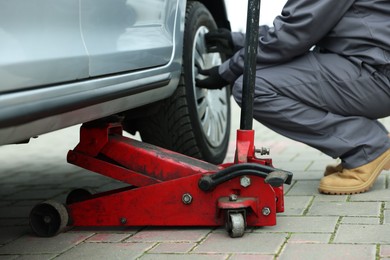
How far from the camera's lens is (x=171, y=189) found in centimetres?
277

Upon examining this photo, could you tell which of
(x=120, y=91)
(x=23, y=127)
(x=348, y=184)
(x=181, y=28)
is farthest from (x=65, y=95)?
(x=348, y=184)

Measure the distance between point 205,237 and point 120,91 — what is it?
623 millimetres

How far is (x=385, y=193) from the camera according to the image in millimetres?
3322

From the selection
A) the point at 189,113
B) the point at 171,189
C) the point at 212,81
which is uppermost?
the point at 212,81

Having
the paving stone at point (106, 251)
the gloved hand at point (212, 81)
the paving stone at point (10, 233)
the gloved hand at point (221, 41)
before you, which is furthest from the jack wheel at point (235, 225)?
the gloved hand at point (221, 41)

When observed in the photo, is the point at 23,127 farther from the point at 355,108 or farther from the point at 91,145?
the point at 355,108

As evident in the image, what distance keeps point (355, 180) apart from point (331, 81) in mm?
468

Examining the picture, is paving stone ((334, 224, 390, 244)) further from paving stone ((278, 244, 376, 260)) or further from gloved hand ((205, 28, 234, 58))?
gloved hand ((205, 28, 234, 58))

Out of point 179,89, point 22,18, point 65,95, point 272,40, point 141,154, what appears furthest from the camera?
point 179,89

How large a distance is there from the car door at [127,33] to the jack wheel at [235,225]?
0.68 meters

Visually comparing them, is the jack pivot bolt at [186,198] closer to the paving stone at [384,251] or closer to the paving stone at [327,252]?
the paving stone at [327,252]

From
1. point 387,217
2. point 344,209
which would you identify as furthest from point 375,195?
point 387,217

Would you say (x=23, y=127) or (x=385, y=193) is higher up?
(x=23, y=127)

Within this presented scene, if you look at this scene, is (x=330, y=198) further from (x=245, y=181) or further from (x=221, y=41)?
(x=221, y=41)
